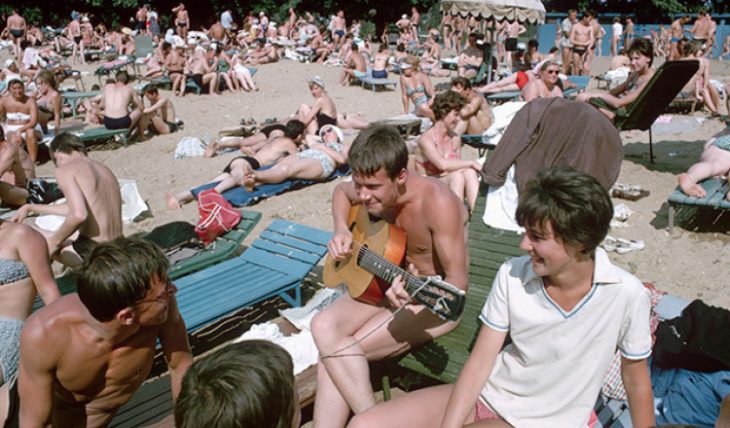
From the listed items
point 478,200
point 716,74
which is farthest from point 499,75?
point 478,200

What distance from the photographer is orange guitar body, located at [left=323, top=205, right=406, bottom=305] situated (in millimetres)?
3055

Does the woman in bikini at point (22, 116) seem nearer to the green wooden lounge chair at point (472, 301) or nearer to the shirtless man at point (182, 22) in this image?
the green wooden lounge chair at point (472, 301)

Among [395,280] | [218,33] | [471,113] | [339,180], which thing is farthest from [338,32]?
[395,280]

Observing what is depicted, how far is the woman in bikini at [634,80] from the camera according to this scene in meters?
7.38

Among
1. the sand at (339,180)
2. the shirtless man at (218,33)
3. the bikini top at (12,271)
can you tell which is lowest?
the sand at (339,180)

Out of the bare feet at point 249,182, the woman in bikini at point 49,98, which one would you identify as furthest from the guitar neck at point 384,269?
the woman in bikini at point 49,98

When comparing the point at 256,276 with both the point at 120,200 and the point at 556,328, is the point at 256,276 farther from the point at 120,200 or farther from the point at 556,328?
the point at 556,328

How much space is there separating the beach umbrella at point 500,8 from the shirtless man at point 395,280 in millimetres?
10057

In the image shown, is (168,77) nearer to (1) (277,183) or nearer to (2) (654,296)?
(1) (277,183)

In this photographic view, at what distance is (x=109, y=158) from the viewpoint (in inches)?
387

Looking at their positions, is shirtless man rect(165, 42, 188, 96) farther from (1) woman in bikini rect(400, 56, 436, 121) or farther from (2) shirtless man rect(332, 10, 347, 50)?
(2) shirtless man rect(332, 10, 347, 50)

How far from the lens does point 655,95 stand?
7.22m

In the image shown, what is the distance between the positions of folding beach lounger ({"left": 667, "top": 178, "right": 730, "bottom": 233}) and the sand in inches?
14.5

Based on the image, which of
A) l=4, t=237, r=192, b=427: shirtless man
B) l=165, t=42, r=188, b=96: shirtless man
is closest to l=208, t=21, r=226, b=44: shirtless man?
Answer: l=165, t=42, r=188, b=96: shirtless man
